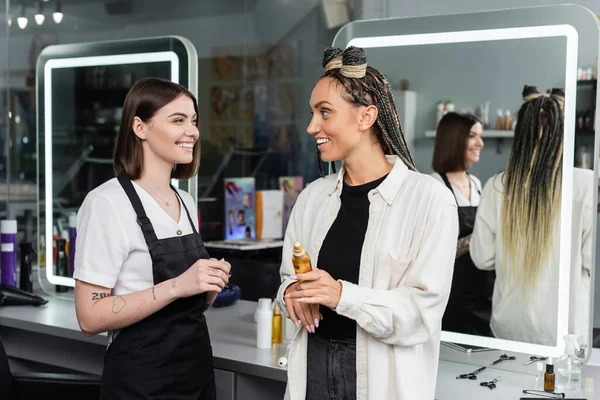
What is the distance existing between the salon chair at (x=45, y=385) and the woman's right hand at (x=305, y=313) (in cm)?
97

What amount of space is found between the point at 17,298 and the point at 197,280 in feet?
4.57

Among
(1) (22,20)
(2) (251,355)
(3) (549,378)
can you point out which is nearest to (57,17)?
(1) (22,20)

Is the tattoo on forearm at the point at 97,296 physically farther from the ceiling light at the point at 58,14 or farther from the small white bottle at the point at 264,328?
the ceiling light at the point at 58,14

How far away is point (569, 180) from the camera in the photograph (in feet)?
6.38

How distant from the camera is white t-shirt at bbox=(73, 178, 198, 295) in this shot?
180cm

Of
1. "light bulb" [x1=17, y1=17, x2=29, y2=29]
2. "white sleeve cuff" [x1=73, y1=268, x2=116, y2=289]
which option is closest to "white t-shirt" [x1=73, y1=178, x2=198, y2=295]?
"white sleeve cuff" [x1=73, y1=268, x2=116, y2=289]

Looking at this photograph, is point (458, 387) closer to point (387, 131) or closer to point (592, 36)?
point (387, 131)

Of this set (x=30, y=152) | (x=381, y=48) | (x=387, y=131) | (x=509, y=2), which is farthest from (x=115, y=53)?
(x=509, y=2)

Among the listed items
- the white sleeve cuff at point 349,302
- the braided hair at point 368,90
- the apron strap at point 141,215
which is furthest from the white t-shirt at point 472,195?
the apron strap at point 141,215

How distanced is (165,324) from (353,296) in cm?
64

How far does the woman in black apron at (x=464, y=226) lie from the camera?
7.11ft

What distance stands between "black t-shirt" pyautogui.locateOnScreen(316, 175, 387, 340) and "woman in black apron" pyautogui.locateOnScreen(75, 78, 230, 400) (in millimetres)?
332

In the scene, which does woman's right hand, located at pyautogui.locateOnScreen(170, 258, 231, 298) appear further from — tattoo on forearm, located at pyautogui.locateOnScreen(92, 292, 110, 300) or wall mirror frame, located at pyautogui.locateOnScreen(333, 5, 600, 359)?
wall mirror frame, located at pyautogui.locateOnScreen(333, 5, 600, 359)

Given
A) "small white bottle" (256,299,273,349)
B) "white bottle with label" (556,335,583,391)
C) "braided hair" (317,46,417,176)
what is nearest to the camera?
"braided hair" (317,46,417,176)
